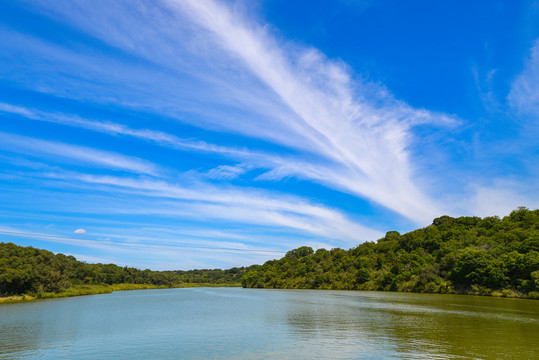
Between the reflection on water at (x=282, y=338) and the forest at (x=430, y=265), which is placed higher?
the forest at (x=430, y=265)

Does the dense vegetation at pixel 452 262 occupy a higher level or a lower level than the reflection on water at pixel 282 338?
higher

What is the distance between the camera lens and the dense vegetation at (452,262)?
7694 cm

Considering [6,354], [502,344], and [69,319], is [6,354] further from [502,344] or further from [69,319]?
[502,344]

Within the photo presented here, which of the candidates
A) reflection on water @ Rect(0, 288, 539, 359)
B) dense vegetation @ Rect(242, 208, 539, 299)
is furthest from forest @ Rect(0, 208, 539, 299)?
reflection on water @ Rect(0, 288, 539, 359)

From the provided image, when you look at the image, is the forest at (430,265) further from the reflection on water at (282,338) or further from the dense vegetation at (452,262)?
the reflection on water at (282,338)

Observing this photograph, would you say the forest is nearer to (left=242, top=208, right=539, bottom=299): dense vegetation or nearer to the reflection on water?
(left=242, top=208, right=539, bottom=299): dense vegetation

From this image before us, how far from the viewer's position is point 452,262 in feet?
325

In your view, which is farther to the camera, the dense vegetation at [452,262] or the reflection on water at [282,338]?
the dense vegetation at [452,262]

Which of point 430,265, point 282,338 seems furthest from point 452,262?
point 282,338

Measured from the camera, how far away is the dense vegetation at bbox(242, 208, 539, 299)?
76.9 m

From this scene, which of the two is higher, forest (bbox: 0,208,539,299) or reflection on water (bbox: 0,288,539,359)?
forest (bbox: 0,208,539,299)

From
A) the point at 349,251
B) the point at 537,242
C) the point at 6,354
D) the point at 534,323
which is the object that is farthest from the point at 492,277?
the point at 349,251

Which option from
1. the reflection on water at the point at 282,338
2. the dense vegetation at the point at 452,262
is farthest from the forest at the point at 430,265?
the reflection on water at the point at 282,338

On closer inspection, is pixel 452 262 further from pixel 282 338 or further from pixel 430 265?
pixel 282 338
